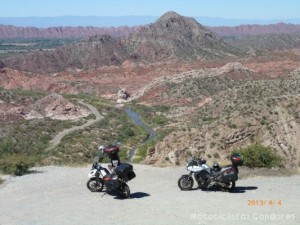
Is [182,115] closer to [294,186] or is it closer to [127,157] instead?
[127,157]

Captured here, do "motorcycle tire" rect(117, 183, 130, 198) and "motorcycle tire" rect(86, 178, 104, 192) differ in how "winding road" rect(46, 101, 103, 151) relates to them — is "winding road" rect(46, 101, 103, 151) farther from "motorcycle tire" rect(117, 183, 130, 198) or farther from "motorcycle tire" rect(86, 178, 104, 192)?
"motorcycle tire" rect(117, 183, 130, 198)

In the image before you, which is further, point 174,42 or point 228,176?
point 174,42

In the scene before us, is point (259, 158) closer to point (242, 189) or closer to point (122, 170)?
point (242, 189)

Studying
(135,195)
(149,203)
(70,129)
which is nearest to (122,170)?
(135,195)

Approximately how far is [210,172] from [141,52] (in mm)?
151286

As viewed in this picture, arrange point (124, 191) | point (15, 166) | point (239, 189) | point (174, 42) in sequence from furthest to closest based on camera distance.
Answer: point (174, 42), point (15, 166), point (239, 189), point (124, 191)

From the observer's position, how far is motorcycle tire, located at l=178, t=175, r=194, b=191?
1622 cm

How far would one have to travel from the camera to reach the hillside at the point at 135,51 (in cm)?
16250

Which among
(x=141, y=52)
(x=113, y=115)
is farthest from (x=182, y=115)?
(x=141, y=52)

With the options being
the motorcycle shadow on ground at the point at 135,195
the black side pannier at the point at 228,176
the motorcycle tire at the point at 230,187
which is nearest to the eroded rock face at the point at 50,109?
the motorcycle shadow on ground at the point at 135,195

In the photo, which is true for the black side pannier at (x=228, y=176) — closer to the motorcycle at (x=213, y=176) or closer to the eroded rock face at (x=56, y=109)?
the motorcycle at (x=213, y=176)

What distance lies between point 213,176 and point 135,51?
154263 mm

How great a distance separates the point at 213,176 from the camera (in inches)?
621

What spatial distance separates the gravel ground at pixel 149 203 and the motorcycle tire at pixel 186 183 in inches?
8.4
